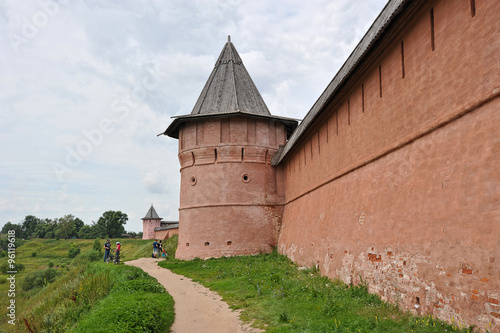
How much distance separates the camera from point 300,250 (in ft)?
38.3

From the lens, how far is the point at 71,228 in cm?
6144

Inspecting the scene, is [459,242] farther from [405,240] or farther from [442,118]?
[442,118]

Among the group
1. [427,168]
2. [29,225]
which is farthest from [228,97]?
[29,225]

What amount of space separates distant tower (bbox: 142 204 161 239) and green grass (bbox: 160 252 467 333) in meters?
42.3

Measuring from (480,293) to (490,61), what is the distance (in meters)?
2.63

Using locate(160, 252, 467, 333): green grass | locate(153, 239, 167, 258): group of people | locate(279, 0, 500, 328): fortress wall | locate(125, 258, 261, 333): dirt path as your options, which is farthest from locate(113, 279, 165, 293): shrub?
locate(153, 239, 167, 258): group of people

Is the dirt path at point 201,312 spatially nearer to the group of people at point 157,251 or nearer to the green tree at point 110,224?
the group of people at point 157,251

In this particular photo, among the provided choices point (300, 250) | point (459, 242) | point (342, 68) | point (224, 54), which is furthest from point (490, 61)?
point (224, 54)

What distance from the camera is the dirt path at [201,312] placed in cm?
559

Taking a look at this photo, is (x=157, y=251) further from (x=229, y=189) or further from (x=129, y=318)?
(x=129, y=318)

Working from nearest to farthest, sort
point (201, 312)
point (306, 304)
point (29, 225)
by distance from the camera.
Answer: point (306, 304), point (201, 312), point (29, 225)

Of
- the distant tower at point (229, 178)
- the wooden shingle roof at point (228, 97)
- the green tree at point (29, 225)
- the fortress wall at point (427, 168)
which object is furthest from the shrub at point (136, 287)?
the green tree at point (29, 225)

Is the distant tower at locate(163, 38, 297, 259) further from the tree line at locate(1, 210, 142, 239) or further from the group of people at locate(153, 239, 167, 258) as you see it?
the tree line at locate(1, 210, 142, 239)

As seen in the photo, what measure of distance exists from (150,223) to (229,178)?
38.3 metres
